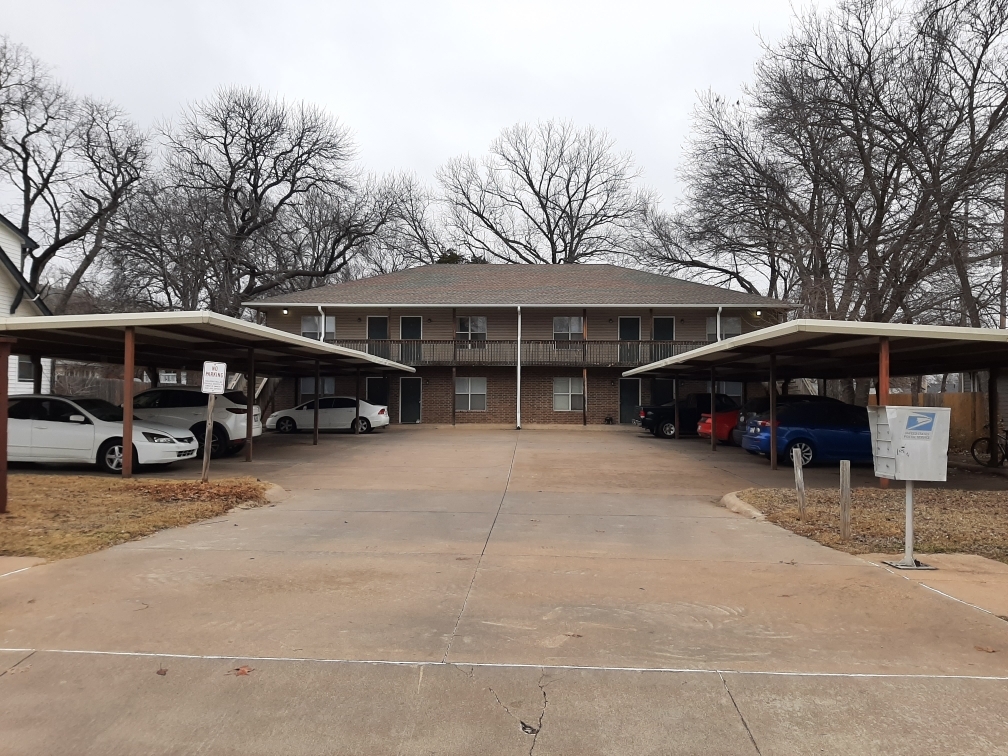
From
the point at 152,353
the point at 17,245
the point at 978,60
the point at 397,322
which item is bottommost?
the point at 152,353

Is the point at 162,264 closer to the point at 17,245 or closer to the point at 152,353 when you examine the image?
the point at 17,245

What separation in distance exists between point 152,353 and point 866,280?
71.2 feet

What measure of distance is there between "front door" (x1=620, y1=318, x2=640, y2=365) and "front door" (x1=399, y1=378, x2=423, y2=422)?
8921 mm

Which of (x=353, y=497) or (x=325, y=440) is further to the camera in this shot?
(x=325, y=440)

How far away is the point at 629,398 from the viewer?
30609 mm

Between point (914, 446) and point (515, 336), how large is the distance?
2503 centimetres

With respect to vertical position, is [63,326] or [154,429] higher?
[63,326]

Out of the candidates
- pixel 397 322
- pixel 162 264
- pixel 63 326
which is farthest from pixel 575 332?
pixel 63 326

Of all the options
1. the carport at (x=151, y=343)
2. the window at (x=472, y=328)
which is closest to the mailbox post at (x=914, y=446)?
the carport at (x=151, y=343)

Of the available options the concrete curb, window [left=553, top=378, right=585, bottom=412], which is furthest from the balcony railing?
the concrete curb

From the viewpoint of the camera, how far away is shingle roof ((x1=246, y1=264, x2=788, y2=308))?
1186 inches

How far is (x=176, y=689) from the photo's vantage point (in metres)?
3.97

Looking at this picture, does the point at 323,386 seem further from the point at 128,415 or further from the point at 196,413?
the point at 128,415

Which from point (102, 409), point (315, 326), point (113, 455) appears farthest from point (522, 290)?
point (113, 455)
